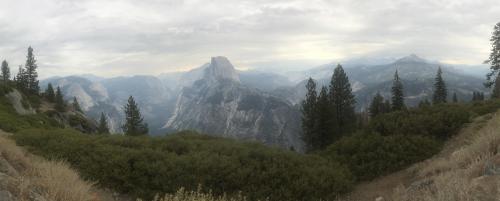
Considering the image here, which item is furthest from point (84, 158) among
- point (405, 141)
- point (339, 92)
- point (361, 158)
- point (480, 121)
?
point (339, 92)

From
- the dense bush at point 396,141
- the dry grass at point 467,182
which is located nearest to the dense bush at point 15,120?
the dense bush at point 396,141

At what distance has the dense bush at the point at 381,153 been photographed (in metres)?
17.2

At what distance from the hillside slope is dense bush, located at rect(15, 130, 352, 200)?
151 cm

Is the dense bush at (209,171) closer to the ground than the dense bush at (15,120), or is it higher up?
closer to the ground

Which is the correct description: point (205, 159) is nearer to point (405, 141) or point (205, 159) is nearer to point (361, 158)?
point (361, 158)

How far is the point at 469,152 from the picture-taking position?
10320 millimetres

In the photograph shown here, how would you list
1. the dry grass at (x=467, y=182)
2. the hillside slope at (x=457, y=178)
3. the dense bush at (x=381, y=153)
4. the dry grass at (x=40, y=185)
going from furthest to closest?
the dense bush at (x=381, y=153) < the dry grass at (x=40, y=185) < the hillside slope at (x=457, y=178) < the dry grass at (x=467, y=182)

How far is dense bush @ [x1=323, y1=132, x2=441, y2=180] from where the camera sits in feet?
56.4

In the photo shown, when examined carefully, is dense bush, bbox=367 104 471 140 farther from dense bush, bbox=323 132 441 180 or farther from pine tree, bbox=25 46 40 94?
pine tree, bbox=25 46 40 94

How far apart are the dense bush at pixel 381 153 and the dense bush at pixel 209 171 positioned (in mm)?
1738

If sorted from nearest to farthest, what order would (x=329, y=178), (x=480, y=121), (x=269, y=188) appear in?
(x=269, y=188) < (x=329, y=178) < (x=480, y=121)

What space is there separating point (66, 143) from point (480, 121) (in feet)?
66.3

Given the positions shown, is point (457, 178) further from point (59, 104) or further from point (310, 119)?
point (59, 104)

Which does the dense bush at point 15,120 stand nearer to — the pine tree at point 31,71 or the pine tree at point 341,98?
the pine tree at point 341,98
